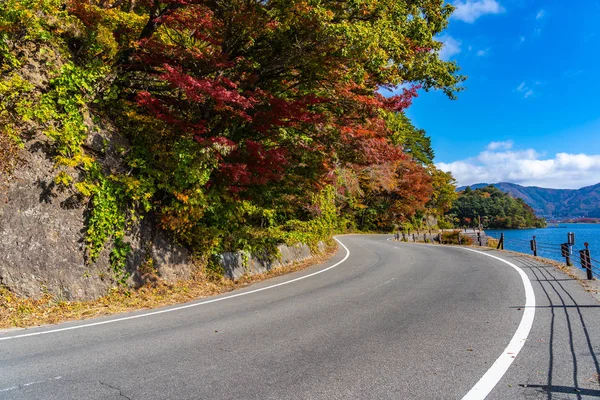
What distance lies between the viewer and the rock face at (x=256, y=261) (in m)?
11.0

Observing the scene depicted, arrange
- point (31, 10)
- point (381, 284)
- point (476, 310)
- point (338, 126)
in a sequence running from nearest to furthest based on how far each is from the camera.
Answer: point (476, 310) → point (31, 10) → point (381, 284) → point (338, 126)

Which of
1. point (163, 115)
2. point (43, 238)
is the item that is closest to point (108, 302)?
point (43, 238)

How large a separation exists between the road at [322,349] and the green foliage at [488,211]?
86.9 m

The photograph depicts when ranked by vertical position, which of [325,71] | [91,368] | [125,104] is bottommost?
[91,368]

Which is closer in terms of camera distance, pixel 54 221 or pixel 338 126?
pixel 54 221

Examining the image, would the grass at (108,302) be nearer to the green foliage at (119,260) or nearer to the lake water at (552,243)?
the green foliage at (119,260)

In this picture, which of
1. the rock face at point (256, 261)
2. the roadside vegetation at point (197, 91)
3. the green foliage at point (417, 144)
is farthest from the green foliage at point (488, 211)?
the roadside vegetation at point (197, 91)

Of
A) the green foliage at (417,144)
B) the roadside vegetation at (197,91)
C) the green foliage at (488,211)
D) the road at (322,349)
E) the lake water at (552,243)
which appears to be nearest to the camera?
the road at (322,349)

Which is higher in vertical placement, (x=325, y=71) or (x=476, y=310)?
(x=325, y=71)

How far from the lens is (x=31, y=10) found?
8.33 m

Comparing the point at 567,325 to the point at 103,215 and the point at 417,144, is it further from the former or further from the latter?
the point at 417,144

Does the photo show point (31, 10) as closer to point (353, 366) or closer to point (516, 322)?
point (353, 366)

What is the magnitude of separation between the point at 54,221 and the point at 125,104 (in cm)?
381

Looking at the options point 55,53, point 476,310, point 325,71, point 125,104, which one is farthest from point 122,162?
point 476,310
